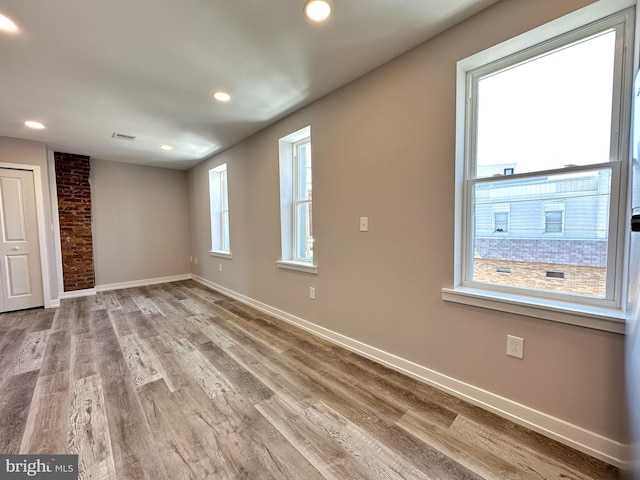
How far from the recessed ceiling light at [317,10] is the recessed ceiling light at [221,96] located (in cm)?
128

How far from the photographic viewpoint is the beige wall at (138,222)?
5.09 metres

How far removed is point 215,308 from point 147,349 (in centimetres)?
129

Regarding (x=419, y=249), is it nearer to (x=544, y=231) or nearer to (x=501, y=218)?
(x=501, y=218)

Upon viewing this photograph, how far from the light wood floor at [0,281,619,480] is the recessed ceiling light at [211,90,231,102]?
2466mm

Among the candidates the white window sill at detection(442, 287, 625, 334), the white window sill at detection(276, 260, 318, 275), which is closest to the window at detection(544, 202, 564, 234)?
the white window sill at detection(442, 287, 625, 334)

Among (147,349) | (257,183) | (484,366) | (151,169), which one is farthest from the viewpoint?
(151,169)

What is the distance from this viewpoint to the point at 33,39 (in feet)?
5.89

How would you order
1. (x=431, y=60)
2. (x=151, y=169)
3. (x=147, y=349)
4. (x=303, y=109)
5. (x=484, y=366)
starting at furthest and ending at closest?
(x=151, y=169) < (x=303, y=109) < (x=147, y=349) < (x=431, y=60) < (x=484, y=366)

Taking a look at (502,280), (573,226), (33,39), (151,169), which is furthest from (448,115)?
(151,169)

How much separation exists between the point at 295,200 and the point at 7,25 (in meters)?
2.54

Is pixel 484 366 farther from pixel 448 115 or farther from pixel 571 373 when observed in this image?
pixel 448 115

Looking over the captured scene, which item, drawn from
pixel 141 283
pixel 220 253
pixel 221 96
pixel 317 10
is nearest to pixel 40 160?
pixel 141 283

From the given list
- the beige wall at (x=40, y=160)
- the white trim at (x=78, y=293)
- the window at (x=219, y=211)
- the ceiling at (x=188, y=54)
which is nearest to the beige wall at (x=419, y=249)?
the ceiling at (x=188, y=54)

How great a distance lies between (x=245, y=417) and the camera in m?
1.68
